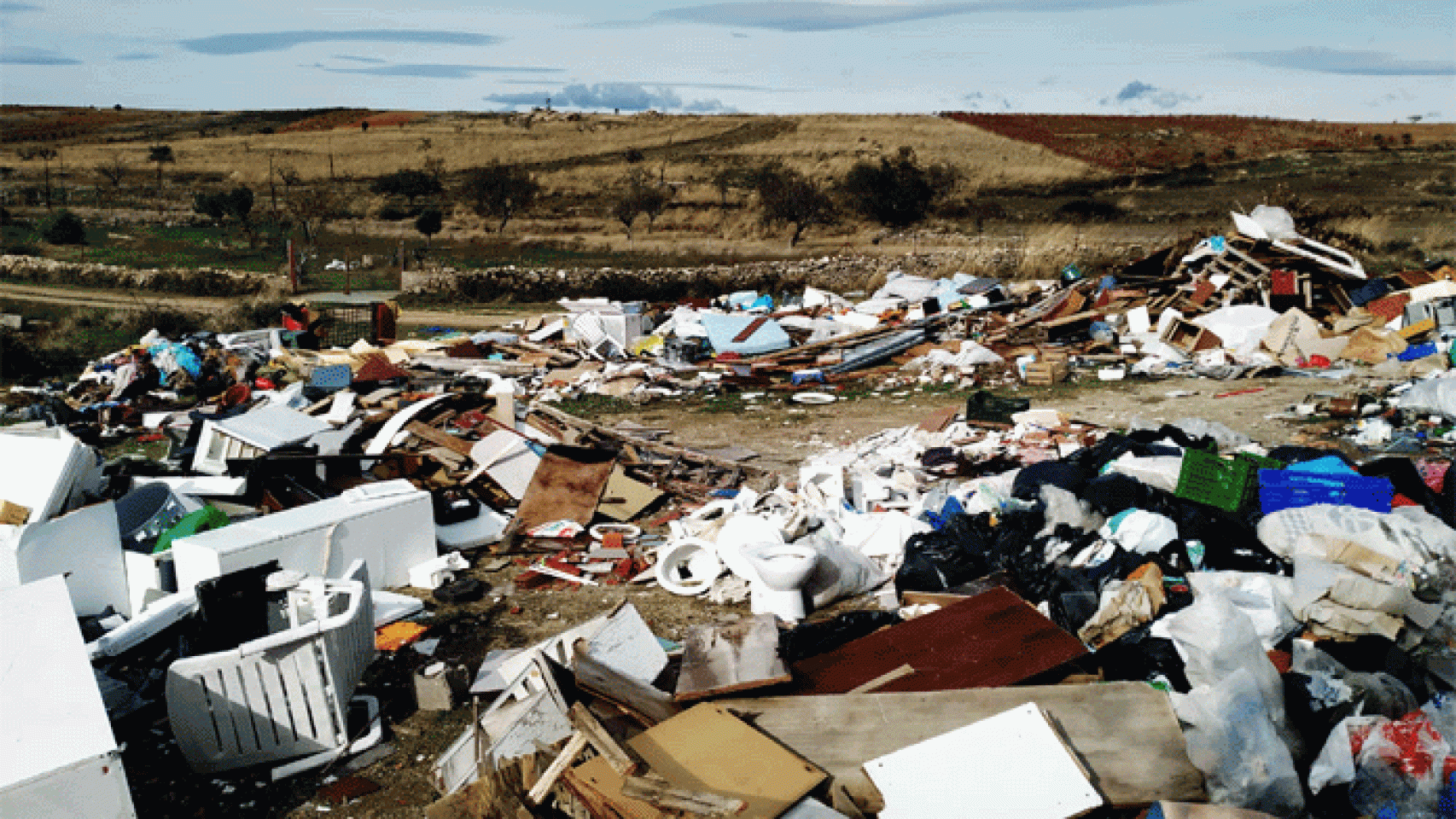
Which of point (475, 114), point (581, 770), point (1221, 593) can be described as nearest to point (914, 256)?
point (1221, 593)

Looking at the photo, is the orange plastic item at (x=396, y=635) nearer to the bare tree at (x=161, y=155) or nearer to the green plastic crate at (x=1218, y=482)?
the green plastic crate at (x=1218, y=482)

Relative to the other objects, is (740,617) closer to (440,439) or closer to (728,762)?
(728,762)

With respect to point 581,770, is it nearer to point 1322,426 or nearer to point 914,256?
point 1322,426

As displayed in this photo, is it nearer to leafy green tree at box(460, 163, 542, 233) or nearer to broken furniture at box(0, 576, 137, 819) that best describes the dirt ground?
broken furniture at box(0, 576, 137, 819)

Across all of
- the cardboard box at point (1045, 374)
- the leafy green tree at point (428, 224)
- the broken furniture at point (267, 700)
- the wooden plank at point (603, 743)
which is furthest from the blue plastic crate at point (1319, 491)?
the leafy green tree at point (428, 224)

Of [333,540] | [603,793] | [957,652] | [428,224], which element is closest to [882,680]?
[957,652]

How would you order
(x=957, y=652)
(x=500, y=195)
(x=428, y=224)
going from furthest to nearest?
(x=500, y=195)
(x=428, y=224)
(x=957, y=652)

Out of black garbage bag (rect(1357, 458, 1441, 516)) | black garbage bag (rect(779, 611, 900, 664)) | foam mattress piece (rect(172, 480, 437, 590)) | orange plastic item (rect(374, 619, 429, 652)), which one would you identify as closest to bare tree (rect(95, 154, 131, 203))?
foam mattress piece (rect(172, 480, 437, 590))
